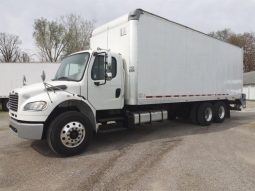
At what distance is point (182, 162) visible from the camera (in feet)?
19.4

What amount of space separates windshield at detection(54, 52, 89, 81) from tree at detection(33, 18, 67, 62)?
33.3 meters

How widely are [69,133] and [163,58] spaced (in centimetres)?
419

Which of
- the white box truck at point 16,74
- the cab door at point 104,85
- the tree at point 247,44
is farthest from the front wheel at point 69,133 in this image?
the tree at point 247,44

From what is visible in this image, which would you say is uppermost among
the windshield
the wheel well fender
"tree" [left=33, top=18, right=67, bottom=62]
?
"tree" [left=33, top=18, right=67, bottom=62]

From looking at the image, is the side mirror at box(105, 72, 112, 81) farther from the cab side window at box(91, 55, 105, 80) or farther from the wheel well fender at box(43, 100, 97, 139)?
the wheel well fender at box(43, 100, 97, 139)

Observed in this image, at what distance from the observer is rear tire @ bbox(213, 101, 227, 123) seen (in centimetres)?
1213

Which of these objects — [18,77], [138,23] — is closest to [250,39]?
[18,77]

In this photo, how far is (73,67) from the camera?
7422 mm

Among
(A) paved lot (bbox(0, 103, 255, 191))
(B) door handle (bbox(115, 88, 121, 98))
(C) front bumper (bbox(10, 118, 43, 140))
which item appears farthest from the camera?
(B) door handle (bbox(115, 88, 121, 98))

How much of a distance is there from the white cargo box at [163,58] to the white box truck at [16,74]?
1246cm

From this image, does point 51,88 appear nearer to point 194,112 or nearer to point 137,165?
point 137,165

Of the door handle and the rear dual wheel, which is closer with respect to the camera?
the door handle

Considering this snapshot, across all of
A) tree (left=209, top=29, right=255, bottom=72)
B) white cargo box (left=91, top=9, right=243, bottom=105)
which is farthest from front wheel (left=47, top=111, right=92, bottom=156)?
tree (left=209, top=29, right=255, bottom=72)

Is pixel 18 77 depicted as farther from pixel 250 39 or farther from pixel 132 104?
pixel 250 39
